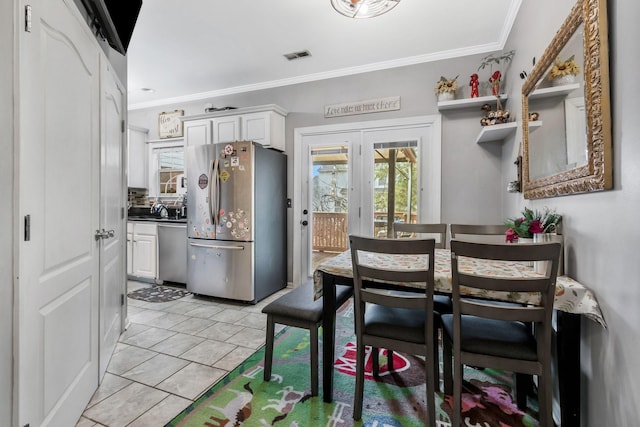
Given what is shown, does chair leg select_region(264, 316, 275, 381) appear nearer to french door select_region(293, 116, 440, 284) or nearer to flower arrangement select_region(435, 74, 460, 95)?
french door select_region(293, 116, 440, 284)

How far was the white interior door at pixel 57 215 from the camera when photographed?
1.14 m

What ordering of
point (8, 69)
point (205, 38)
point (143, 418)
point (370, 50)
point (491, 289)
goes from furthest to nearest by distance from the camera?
1. point (370, 50)
2. point (205, 38)
3. point (143, 418)
4. point (491, 289)
5. point (8, 69)

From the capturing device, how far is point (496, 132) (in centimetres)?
278

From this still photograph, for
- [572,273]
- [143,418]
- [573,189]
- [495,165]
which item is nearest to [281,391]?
[143,418]

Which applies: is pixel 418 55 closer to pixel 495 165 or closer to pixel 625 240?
pixel 495 165

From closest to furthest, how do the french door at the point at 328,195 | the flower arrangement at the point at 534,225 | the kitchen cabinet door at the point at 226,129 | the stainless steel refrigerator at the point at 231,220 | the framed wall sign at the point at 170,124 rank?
the flower arrangement at the point at 534,225 → the stainless steel refrigerator at the point at 231,220 → the french door at the point at 328,195 → the kitchen cabinet door at the point at 226,129 → the framed wall sign at the point at 170,124

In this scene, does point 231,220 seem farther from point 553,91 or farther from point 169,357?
point 553,91

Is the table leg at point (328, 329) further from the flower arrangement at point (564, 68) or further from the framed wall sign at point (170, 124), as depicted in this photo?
the framed wall sign at point (170, 124)

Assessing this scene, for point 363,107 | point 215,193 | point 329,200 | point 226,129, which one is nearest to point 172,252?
point 215,193

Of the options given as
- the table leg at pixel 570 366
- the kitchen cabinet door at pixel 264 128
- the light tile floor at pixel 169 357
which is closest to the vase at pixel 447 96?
the kitchen cabinet door at pixel 264 128

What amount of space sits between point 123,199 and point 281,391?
203 cm

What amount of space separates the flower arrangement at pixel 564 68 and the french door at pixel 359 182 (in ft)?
5.54

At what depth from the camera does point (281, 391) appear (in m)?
1.85

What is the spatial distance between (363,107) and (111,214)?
282 centimetres
